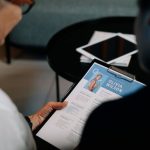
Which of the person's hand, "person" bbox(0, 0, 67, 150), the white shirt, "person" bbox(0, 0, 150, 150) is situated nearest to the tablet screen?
the person's hand

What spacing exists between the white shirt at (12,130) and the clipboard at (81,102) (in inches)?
5.3

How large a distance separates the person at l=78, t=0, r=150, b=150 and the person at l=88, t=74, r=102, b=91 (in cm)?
62

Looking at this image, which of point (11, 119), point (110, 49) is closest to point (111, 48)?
point (110, 49)

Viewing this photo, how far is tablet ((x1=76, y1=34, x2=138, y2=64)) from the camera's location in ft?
5.24

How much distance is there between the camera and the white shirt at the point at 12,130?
Result: 830 millimetres

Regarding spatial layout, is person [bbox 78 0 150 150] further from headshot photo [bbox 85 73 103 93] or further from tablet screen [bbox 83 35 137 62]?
tablet screen [bbox 83 35 137 62]

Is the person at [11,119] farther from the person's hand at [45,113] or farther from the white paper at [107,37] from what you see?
the white paper at [107,37]

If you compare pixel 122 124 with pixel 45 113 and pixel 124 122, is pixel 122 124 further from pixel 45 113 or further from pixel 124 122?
pixel 45 113

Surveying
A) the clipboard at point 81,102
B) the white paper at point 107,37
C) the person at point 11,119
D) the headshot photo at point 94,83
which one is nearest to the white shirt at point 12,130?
the person at point 11,119

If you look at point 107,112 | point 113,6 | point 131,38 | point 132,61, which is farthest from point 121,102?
point 113,6

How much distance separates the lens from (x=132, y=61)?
1596 mm

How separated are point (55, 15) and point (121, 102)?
5.72ft

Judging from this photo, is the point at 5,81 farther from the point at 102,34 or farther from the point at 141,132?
the point at 141,132

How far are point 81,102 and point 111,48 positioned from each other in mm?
617
